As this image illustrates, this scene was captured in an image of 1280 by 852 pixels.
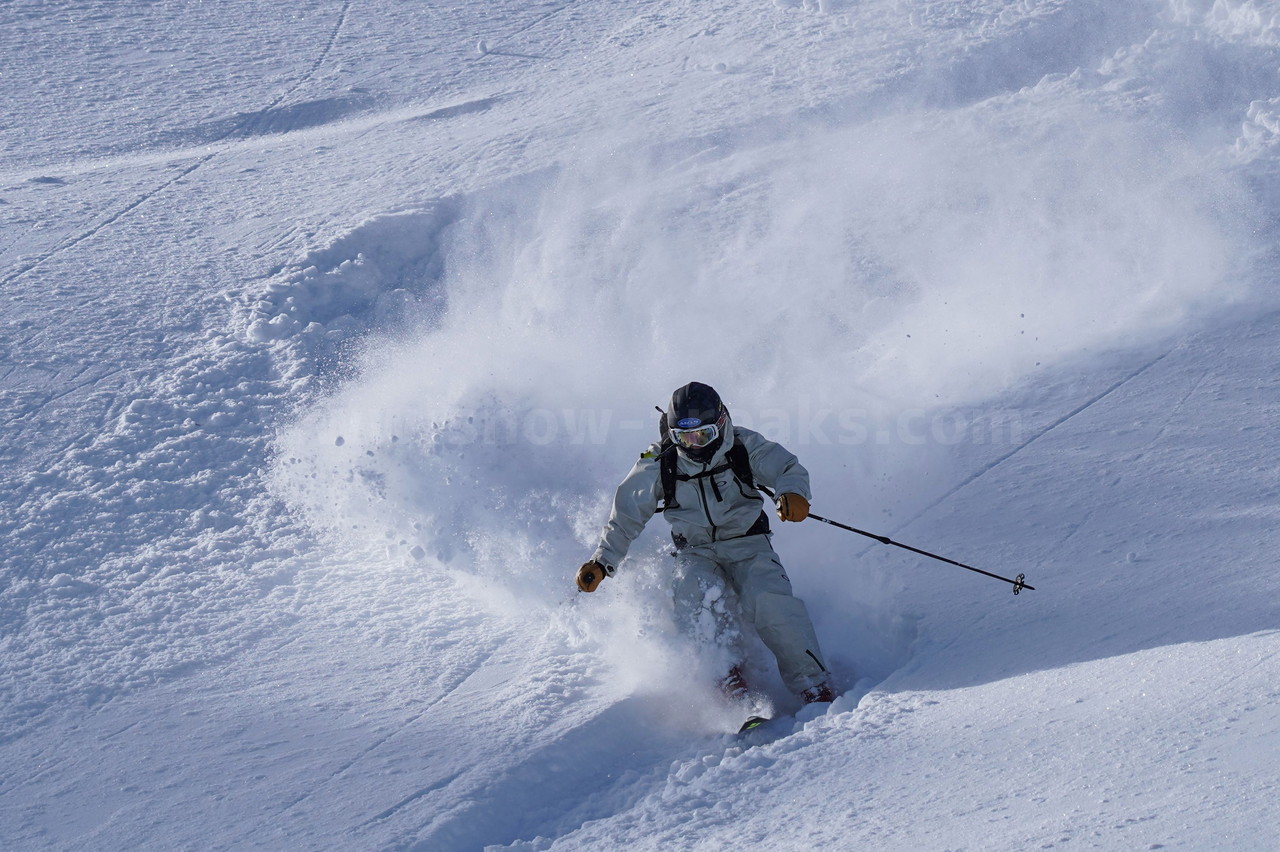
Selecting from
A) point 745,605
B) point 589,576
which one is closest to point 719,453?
point 745,605

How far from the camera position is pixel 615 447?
6844 millimetres

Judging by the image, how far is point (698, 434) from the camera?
5.18 meters

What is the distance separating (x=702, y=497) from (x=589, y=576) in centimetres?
73

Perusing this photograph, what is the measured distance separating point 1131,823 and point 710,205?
7820 millimetres

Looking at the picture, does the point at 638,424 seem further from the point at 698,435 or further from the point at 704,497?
the point at 698,435

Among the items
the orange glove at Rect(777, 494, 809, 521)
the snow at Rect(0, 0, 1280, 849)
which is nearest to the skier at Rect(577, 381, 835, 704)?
the orange glove at Rect(777, 494, 809, 521)

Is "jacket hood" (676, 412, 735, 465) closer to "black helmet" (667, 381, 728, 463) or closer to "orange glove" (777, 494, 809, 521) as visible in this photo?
"black helmet" (667, 381, 728, 463)

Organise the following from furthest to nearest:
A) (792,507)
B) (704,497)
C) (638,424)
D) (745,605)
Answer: (638,424)
(704,497)
(745,605)
(792,507)

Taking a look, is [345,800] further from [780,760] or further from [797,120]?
[797,120]

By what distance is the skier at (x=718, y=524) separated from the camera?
5125 millimetres

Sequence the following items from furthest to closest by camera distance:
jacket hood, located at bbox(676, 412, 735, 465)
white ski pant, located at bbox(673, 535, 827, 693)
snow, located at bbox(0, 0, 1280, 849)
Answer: jacket hood, located at bbox(676, 412, 735, 465) < white ski pant, located at bbox(673, 535, 827, 693) < snow, located at bbox(0, 0, 1280, 849)

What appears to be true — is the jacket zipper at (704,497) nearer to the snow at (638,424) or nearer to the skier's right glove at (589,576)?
the snow at (638,424)

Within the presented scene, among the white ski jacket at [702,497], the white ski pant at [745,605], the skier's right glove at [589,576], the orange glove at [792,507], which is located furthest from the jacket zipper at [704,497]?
the skier's right glove at [589,576]

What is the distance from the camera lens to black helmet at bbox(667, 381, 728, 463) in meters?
5.14
